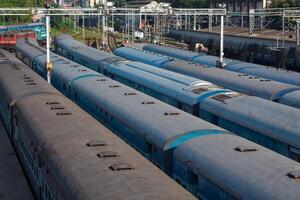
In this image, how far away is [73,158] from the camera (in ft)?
41.0

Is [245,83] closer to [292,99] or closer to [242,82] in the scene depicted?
[242,82]

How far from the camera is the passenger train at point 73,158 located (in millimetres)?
10312

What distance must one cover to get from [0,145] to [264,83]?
11919 mm

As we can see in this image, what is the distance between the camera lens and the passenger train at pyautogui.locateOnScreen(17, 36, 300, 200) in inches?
441

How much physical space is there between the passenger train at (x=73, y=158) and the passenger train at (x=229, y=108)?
16.5 ft

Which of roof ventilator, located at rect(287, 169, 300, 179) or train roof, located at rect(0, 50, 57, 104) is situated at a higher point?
train roof, located at rect(0, 50, 57, 104)

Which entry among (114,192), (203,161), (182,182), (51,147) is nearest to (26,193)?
(51,147)

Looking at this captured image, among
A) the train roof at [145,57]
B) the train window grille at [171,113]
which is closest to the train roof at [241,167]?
the train window grille at [171,113]

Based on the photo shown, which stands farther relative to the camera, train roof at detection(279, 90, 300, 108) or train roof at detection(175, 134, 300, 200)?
train roof at detection(279, 90, 300, 108)

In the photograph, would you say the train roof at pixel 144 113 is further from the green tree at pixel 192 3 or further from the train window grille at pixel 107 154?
the green tree at pixel 192 3

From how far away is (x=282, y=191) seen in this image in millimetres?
10367

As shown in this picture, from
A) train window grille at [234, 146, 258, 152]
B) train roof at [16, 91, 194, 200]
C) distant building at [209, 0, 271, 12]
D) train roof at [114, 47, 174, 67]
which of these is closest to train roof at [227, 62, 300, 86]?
train roof at [114, 47, 174, 67]

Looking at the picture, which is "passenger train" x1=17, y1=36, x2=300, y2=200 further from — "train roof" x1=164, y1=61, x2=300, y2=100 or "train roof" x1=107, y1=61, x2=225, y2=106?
"train roof" x1=164, y1=61, x2=300, y2=100

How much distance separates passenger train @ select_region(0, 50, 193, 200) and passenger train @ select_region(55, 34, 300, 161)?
503cm
